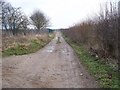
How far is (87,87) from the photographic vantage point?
938cm

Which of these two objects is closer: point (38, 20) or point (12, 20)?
point (12, 20)

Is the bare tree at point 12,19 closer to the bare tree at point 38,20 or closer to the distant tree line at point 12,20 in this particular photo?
the distant tree line at point 12,20

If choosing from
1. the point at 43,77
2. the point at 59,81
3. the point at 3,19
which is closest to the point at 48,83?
the point at 59,81

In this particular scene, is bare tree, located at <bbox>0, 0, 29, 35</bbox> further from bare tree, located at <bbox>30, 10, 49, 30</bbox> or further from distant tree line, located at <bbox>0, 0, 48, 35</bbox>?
bare tree, located at <bbox>30, 10, 49, 30</bbox>

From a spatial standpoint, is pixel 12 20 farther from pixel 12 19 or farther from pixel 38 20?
pixel 38 20

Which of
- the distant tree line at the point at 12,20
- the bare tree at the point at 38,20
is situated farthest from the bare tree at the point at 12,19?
the bare tree at the point at 38,20

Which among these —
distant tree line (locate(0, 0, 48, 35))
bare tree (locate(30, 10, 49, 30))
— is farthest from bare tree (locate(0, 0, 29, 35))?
bare tree (locate(30, 10, 49, 30))

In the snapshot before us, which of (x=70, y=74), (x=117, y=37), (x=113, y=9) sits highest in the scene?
(x=113, y=9)

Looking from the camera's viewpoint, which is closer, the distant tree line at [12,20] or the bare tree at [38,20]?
the distant tree line at [12,20]

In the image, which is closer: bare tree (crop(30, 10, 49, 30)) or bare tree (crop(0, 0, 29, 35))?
bare tree (crop(0, 0, 29, 35))

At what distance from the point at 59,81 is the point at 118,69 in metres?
2.87

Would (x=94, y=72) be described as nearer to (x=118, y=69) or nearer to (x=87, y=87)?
(x=118, y=69)

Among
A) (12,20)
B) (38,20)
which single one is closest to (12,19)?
(12,20)

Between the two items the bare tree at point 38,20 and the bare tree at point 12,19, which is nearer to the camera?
the bare tree at point 12,19
